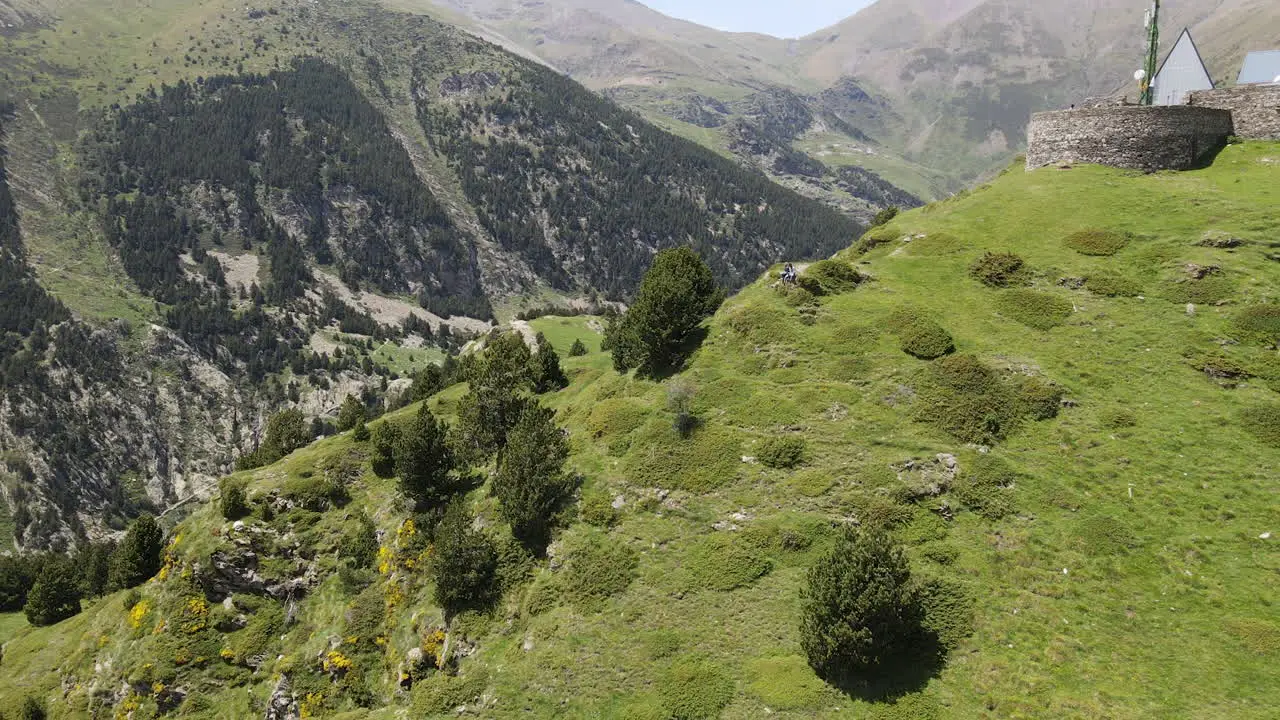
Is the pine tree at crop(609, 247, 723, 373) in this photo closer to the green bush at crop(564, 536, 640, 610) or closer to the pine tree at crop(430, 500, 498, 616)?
the green bush at crop(564, 536, 640, 610)

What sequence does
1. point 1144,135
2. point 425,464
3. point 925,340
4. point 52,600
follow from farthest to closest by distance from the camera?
1. point 52,600
2. point 1144,135
3. point 425,464
4. point 925,340

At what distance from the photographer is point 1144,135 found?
51.6 meters

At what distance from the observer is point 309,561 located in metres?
52.5

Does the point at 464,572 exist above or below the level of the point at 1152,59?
below

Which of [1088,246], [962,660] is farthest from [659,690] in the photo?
[1088,246]

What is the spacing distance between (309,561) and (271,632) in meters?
5.63

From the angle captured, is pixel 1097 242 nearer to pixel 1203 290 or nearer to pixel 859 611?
Result: pixel 1203 290

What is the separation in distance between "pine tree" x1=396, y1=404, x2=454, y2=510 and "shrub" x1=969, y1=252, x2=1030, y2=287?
40.7m

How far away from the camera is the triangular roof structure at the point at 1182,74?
196ft

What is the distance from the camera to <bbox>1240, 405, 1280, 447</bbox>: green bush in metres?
30.0

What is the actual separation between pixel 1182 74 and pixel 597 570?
69.7 m

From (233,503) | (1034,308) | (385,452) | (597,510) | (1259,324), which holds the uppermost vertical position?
(1259,324)

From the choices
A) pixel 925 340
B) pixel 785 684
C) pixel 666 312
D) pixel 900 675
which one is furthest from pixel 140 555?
pixel 925 340

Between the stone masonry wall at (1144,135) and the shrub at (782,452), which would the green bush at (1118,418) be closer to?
the shrub at (782,452)
